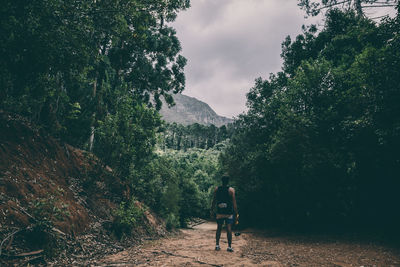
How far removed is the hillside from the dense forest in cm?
76

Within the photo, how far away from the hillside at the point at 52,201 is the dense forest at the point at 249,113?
0.76 meters

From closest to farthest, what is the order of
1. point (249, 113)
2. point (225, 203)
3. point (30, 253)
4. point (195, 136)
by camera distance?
point (30, 253) < point (225, 203) < point (249, 113) < point (195, 136)

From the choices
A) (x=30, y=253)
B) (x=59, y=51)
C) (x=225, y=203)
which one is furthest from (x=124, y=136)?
(x=30, y=253)

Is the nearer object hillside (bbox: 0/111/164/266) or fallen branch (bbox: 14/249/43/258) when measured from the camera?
fallen branch (bbox: 14/249/43/258)

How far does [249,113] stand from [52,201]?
1547 centimetres

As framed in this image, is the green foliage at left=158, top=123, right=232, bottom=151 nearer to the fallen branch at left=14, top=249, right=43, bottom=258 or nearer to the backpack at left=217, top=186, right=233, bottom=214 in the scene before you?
the backpack at left=217, top=186, right=233, bottom=214

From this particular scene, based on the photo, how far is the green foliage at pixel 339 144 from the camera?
861 cm

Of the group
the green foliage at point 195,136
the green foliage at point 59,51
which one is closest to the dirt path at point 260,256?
the green foliage at point 59,51

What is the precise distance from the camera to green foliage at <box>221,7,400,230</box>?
8.61m

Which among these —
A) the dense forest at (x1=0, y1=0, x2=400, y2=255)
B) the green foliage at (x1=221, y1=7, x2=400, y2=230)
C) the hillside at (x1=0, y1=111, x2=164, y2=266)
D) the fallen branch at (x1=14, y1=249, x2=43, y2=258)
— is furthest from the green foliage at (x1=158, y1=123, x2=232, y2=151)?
the fallen branch at (x1=14, y1=249, x2=43, y2=258)

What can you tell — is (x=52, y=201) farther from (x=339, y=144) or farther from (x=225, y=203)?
(x=339, y=144)

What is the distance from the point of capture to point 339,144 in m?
11.2

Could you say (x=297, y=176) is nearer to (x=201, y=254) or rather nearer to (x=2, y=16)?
(x=201, y=254)

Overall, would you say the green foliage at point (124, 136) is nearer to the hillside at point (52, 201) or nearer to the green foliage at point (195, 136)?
the hillside at point (52, 201)
